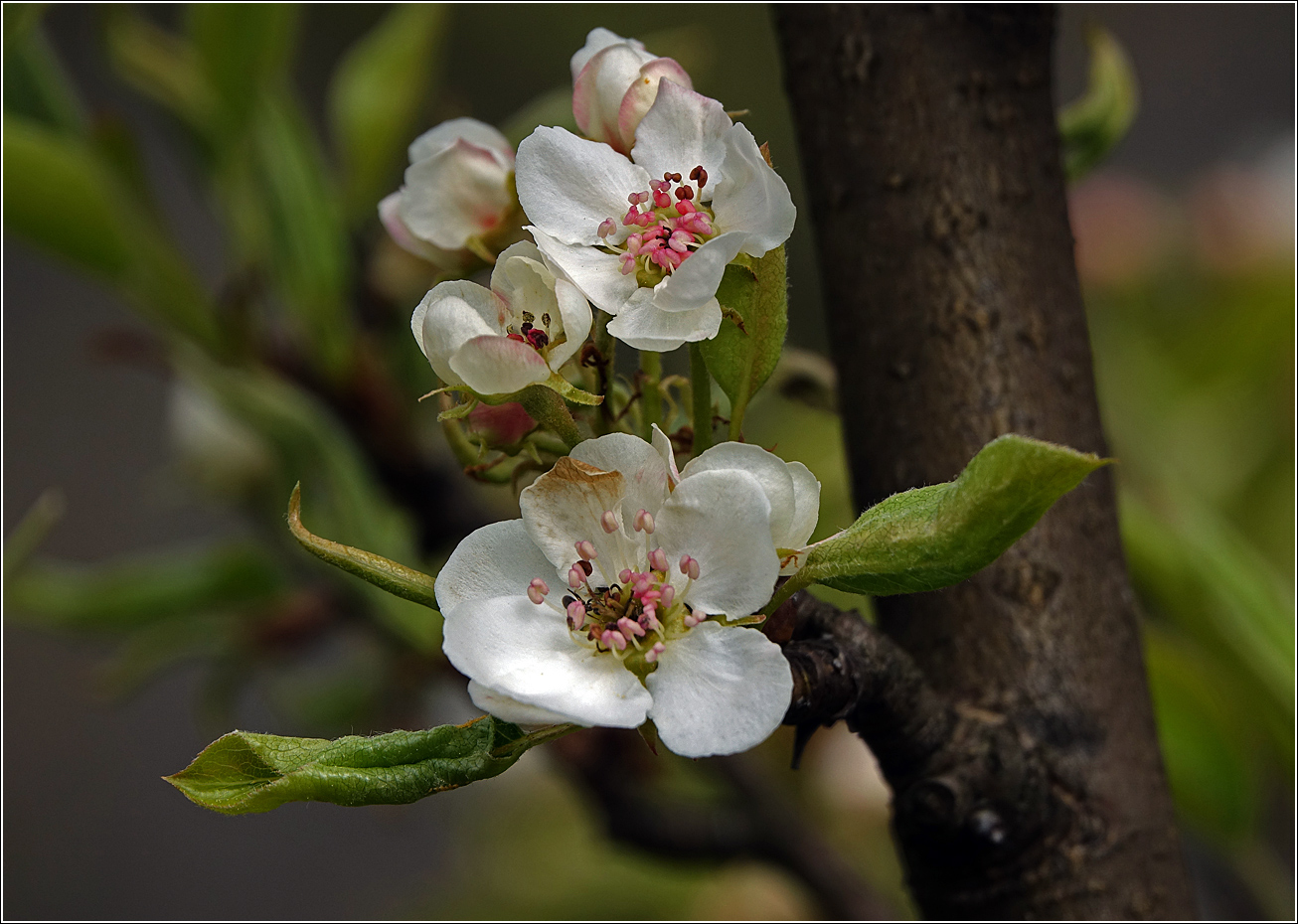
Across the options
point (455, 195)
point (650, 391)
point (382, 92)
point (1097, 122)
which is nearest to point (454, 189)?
point (455, 195)

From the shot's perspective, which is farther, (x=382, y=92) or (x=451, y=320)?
(x=382, y=92)

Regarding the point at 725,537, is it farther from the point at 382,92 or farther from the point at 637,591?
the point at 382,92

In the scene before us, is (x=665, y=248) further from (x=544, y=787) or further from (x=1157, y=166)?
(x=1157, y=166)

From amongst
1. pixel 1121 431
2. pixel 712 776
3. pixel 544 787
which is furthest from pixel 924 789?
pixel 544 787

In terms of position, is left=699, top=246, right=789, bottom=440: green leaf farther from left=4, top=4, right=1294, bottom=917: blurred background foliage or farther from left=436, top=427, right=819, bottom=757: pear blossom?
left=4, top=4, right=1294, bottom=917: blurred background foliage

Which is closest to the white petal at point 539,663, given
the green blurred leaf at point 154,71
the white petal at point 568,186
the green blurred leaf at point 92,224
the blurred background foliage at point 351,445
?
the white petal at point 568,186

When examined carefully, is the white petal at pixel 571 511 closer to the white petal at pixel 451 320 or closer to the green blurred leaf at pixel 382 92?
the white petal at pixel 451 320

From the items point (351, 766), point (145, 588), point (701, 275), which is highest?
point (701, 275)

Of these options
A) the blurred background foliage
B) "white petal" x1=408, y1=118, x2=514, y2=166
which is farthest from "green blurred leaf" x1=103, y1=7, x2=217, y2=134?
"white petal" x1=408, y1=118, x2=514, y2=166
